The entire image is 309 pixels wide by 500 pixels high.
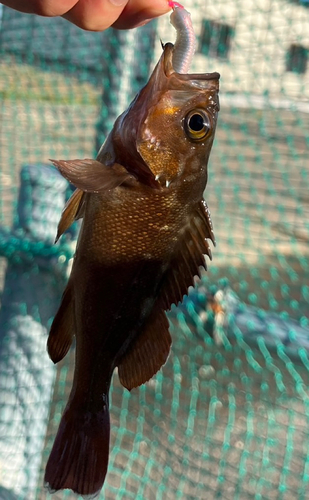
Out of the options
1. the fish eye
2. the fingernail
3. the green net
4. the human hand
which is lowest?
the green net

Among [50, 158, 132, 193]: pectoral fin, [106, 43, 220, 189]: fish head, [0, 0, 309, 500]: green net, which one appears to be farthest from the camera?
[0, 0, 309, 500]: green net

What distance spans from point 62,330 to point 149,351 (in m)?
0.15

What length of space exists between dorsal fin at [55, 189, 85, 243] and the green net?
84cm

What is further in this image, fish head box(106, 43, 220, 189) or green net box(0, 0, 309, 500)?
green net box(0, 0, 309, 500)

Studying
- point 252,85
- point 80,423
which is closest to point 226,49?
point 252,85

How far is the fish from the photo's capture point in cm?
83

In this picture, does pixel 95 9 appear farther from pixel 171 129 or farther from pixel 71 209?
pixel 71 209

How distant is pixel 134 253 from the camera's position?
2.77ft

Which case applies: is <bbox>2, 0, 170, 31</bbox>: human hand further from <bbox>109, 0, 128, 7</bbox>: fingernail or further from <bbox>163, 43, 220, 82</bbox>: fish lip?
<bbox>163, 43, 220, 82</bbox>: fish lip

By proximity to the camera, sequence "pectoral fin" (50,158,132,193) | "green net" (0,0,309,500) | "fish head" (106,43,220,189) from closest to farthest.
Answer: "pectoral fin" (50,158,132,193) → "fish head" (106,43,220,189) → "green net" (0,0,309,500)

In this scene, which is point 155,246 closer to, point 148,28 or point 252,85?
point 148,28

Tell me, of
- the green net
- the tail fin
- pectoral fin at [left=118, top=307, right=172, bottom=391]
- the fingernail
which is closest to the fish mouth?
the fingernail

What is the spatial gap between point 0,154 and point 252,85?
1641 mm

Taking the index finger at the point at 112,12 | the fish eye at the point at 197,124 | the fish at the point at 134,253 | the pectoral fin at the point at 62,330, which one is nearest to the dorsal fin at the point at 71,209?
the fish at the point at 134,253
